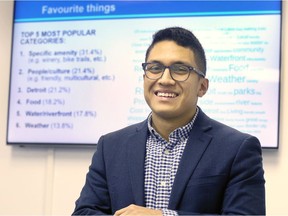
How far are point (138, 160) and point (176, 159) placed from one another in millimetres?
147

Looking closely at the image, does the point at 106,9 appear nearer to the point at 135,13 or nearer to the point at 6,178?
the point at 135,13

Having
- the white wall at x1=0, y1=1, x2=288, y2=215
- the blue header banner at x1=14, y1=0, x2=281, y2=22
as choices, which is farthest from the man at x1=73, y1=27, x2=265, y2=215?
the white wall at x1=0, y1=1, x2=288, y2=215

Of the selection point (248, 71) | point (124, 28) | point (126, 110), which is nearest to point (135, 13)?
point (124, 28)

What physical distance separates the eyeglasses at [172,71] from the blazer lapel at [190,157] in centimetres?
21

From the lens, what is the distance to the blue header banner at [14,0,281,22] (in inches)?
114

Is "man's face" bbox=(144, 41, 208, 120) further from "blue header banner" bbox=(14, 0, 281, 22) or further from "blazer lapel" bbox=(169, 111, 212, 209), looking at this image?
"blue header banner" bbox=(14, 0, 281, 22)

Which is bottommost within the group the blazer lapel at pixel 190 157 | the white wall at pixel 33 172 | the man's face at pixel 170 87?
the white wall at pixel 33 172

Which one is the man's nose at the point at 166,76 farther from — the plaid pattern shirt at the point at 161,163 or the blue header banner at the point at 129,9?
the blue header banner at the point at 129,9

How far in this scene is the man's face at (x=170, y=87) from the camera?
1691 millimetres

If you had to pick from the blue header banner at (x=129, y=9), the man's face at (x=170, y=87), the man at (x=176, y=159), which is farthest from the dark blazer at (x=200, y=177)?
the blue header banner at (x=129, y=9)

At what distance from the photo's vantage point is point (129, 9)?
10.2 ft

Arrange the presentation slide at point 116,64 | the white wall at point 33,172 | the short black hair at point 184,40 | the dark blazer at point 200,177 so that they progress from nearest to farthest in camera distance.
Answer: the dark blazer at point 200,177 → the short black hair at point 184,40 → the presentation slide at point 116,64 → the white wall at point 33,172

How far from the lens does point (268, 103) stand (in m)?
2.79

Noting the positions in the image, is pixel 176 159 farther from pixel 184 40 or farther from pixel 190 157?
pixel 184 40
